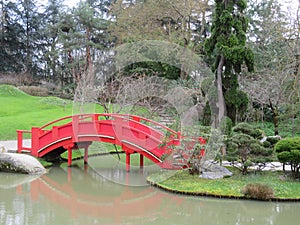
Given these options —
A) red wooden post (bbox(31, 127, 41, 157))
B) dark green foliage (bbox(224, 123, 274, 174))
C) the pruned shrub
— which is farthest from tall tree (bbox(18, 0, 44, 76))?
the pruned shrub

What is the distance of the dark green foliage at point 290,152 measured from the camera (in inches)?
346

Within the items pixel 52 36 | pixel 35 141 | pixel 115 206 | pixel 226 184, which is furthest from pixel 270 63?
pixel 52 36

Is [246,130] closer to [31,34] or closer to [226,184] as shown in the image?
[226,184]

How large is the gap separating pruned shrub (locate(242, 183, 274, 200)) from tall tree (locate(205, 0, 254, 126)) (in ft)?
12.7

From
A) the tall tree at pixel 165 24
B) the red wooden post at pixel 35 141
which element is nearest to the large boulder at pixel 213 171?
the red wooden post at pixel 35 141

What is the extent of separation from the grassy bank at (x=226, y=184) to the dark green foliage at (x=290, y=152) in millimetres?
471

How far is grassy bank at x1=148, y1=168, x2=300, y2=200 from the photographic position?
8156mm

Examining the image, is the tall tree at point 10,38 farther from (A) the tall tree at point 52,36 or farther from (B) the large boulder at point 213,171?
(B) the large boulder at point 213,171

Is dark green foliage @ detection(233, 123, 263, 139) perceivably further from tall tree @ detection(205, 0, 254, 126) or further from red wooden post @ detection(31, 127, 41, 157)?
red wooden post @ detection(31, 127, 41, 157)

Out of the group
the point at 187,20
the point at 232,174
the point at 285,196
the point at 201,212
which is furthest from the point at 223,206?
the point at 187,20

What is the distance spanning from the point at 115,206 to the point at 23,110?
53.5ft

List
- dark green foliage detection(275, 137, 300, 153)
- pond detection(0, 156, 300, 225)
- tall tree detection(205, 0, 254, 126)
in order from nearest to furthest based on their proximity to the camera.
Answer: pond detection(0, 156, 300, 225) → dark green foliage detection(275, 137, 300, 153) → tall tree detection(205, 0, 254, 126)

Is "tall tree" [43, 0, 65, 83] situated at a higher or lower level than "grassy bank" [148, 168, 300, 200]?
higher

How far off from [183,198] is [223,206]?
0.97m
